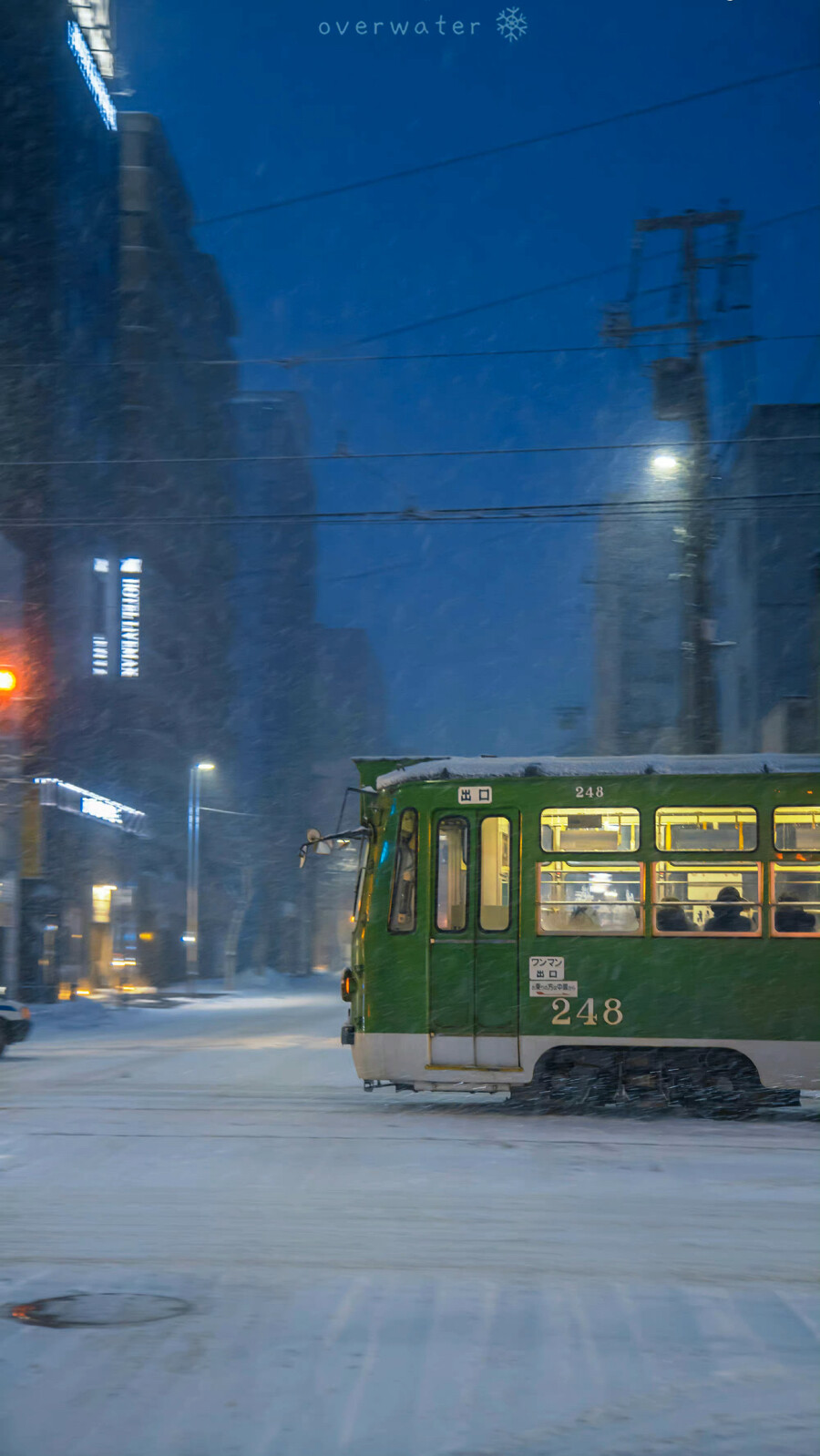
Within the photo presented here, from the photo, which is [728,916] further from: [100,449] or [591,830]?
[100,449]

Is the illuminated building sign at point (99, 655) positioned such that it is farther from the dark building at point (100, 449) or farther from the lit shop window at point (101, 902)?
the lit shop window at point (101, 902)

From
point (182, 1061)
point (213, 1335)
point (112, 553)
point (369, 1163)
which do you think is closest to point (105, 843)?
point (112, 553)

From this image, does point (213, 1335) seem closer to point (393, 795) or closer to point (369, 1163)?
point (369, 1163)

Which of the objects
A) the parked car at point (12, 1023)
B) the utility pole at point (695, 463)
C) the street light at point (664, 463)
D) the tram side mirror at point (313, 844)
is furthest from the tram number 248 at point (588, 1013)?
the parked car at point (12, 1023)

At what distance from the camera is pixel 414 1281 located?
742 cm

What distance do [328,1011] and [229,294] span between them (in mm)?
62880

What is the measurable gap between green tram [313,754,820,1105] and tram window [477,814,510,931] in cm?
2

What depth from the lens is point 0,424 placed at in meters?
50.4

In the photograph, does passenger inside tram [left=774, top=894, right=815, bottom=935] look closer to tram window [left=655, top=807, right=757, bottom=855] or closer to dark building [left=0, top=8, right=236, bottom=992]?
tram window [left=655, top=807, right=757, bottom=855]

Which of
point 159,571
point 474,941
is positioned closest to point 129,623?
point 159,571

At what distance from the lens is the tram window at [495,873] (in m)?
15.3

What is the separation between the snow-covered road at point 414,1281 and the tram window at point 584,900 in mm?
1843

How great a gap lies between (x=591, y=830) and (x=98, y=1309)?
9135mm

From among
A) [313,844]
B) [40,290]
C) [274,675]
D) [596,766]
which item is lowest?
[313,844]
